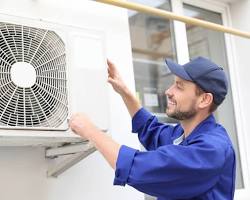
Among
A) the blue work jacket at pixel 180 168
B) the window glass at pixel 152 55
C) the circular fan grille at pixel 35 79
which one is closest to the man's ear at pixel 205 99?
the blue work jacket at pixel 180 168

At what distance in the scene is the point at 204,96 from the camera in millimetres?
1415

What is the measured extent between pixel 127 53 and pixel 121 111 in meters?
0.27

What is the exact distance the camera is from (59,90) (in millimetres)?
1267

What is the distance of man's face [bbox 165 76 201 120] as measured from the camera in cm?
141

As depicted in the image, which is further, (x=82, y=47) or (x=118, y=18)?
(x=118, y=18)

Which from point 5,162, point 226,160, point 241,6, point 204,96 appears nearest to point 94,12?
point 204,96

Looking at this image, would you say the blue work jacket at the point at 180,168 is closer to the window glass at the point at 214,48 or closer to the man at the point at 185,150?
the man at the point at 185,150

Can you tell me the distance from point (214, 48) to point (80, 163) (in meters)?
1.41

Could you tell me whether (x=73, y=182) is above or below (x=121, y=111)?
below

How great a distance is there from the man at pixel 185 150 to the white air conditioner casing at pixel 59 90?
0.07 meters

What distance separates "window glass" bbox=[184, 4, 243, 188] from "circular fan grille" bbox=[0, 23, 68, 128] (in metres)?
1.30

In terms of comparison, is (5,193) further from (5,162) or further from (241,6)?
(241,6)

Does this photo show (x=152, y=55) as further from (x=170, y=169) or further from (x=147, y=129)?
(x=170, y=169)

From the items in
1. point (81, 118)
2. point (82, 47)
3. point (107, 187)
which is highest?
point (82, 47)
